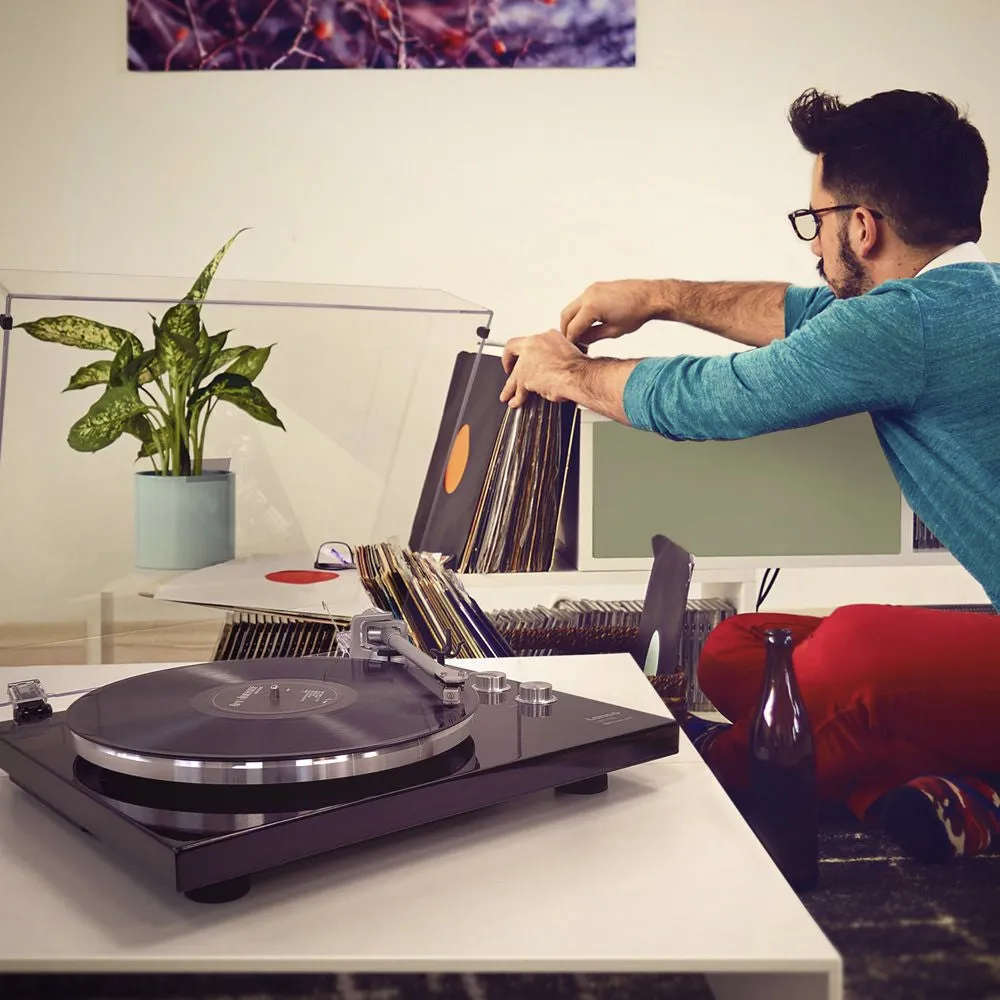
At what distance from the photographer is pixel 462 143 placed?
3.23 m

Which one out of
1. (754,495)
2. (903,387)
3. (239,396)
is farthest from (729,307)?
(239,396)

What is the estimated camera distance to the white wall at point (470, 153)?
10.5 feet

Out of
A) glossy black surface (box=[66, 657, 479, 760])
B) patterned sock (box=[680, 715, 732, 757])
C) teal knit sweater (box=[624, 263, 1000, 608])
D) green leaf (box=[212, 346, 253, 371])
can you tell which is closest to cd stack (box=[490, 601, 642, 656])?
patterned sock (box=[680, 715, 732, 757])

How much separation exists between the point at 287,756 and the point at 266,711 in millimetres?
101

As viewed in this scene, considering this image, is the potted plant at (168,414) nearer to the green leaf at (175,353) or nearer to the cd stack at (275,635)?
the green leaf at (175,353)

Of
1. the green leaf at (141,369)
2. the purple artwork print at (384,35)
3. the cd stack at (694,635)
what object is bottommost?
the cd stack at (694,635)

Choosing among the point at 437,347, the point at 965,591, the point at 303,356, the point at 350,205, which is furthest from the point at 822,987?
the point at 965,591

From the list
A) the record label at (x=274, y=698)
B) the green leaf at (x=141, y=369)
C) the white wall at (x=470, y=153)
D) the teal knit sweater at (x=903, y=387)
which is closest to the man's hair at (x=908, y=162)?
the teal knit sweater at (x=903, y=387)

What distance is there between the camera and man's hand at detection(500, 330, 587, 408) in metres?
1.54

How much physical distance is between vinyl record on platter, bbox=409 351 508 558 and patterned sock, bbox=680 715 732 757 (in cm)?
40

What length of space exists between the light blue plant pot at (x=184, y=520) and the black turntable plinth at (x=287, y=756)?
0.25m

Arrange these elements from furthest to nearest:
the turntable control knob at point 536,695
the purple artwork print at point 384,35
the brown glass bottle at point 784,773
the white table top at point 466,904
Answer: the purple artwork print at point 384,35 < the brown glass bottle at point 784,773 < the turntable control knob at point 536,695 < the white table top at point 466,904

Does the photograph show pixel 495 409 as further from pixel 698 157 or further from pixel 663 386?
pixel 698 157

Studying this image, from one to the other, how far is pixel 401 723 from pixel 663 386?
99 centimetres
